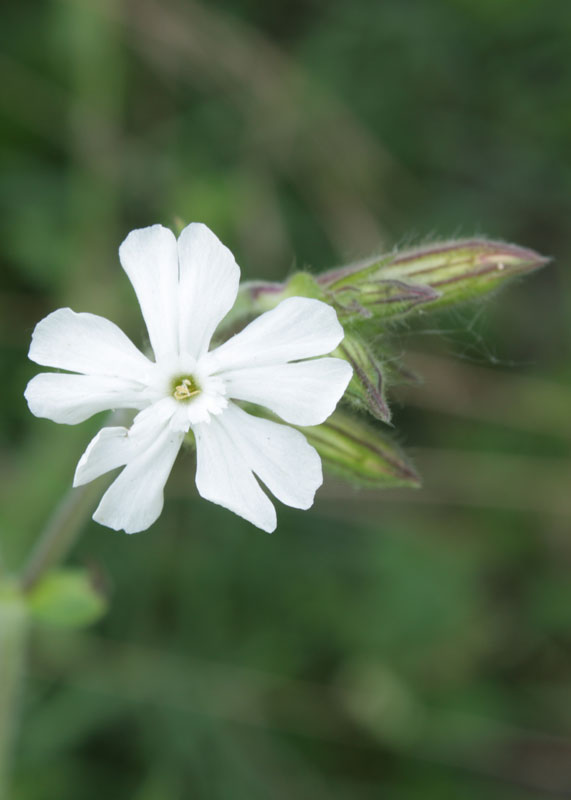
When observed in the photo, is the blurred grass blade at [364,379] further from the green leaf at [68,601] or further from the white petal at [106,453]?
the green leaf at [68,601]

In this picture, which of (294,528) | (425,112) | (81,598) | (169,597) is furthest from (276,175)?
(81,598)

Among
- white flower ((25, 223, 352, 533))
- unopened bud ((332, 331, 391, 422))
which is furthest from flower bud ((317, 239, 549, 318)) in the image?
white flower ((25, 223, 352, 533))

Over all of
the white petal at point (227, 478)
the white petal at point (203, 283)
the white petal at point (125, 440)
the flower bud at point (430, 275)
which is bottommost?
the white petal at point (227, 478)

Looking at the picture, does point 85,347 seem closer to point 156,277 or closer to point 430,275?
point 156,277

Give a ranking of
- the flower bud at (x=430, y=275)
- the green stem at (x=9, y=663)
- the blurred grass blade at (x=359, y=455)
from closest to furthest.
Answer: the flower bud at (x=430, y=275) → the blurred grass blade at (x=359, y=455) → the green stem at (x=9, y=663)

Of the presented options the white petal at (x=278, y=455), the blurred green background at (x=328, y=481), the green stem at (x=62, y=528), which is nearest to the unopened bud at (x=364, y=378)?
the white petal at (x=278, y=455)

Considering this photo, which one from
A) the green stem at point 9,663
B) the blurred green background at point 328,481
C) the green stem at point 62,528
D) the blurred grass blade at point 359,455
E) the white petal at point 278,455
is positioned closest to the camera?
the white petal at point 278,455

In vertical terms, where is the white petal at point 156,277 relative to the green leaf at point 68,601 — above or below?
above

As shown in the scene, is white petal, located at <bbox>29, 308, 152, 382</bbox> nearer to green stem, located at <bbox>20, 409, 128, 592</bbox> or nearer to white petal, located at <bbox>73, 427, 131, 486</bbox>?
white petal, located at <bbox>73, 427, 131, 486</bbox>

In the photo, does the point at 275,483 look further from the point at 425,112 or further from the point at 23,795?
the point at 425,112
